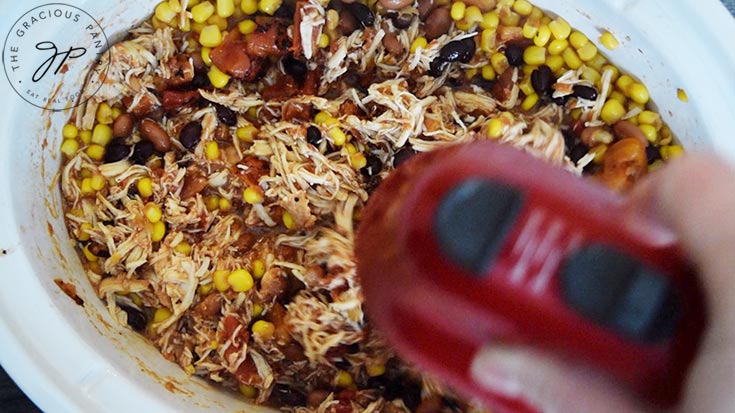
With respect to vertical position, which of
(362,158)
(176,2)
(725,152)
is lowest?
(362,158)

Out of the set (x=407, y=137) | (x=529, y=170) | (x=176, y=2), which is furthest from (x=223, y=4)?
(x=529, y=170)

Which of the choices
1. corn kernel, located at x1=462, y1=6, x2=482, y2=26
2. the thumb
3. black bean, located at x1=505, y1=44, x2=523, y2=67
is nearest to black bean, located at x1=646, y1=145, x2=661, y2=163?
black bean, located at x1=505, y1=44, x2=523, y2=67

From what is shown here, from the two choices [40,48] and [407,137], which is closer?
[40,48]

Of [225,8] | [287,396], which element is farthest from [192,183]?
[287,396]

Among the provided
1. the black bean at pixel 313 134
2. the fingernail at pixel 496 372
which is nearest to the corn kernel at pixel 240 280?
the black bean at pixel 313 134

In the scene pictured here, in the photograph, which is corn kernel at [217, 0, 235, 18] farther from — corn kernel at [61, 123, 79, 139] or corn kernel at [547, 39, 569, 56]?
corn kernel at [547, 39, 569, 56]

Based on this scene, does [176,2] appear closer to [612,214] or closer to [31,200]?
[31,200]
